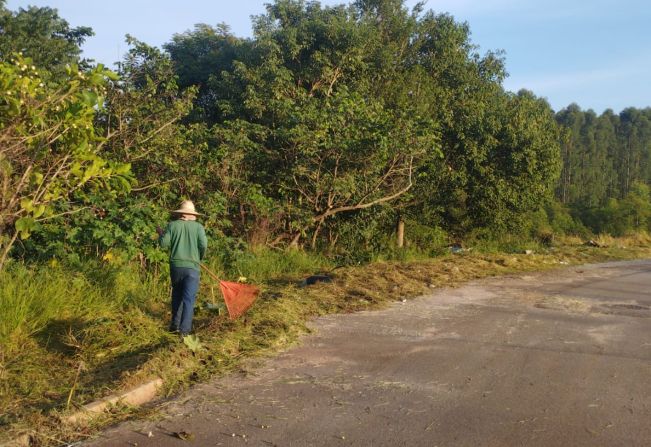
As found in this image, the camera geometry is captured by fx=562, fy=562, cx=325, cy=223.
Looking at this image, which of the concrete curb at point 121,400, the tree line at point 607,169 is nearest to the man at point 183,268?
the concrete curb at point 121,400

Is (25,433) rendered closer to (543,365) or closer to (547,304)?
(543,365)

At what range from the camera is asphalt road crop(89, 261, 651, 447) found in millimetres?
4223

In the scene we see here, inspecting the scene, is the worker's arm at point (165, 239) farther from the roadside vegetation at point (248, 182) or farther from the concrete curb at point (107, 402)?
the concrete curb at point (107, 402)

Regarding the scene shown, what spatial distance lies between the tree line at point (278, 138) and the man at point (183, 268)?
3.27 feet

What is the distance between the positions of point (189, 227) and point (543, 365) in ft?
14.4

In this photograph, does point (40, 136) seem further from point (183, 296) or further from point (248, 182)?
point (248, 182)

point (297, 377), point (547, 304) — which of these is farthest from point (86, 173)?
point (547, 304)

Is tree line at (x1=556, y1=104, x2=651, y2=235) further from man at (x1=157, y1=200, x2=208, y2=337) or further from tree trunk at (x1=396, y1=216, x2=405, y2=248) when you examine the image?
man at (x1=157, y1=200, x2=208, y2=337)

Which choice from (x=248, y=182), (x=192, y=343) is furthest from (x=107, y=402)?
(x=248, y=182)

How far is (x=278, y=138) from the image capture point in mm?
14039

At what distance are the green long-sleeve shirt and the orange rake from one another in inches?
12.3

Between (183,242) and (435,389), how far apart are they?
346 centimetres

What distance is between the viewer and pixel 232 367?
5832 millimetres

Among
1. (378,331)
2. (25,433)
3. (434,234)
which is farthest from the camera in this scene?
(434,234)
